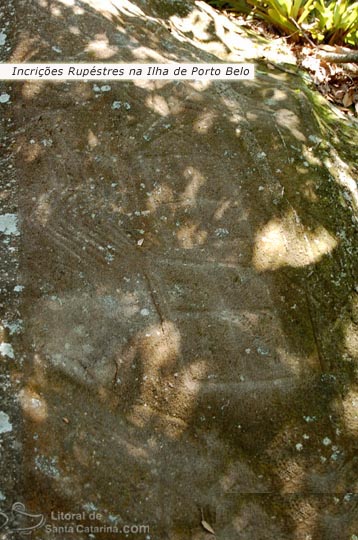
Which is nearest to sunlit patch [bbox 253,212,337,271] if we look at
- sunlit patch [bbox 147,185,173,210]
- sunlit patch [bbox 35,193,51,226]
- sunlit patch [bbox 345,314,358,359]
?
sunlit patch [bbox 345,314,358,359]

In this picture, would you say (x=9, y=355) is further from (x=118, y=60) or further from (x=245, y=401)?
(x=118, y=60)

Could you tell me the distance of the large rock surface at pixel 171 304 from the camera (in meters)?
2.25

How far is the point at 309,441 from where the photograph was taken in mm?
2393

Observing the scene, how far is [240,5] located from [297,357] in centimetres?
374

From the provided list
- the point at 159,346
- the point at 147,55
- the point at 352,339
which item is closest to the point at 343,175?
the point at 352,339

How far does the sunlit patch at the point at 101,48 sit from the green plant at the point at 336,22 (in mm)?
2254

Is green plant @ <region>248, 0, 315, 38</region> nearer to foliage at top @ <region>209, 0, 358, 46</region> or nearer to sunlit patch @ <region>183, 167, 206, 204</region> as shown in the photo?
foliage at top @ <region>209, 0, 358, 46</region>

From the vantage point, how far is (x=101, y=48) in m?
3.21

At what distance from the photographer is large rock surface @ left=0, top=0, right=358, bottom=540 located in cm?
225

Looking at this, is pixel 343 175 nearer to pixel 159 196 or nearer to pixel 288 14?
pixel 159 196

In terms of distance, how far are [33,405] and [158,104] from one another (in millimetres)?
1765

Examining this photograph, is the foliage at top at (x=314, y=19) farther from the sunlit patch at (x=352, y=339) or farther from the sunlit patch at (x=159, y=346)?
the sunlit patch at (x=159, y=346)

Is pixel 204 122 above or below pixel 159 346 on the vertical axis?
above

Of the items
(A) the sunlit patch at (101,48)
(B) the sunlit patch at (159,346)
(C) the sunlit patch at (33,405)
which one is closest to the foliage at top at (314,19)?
(A) the sunlit patch at (101,48)
